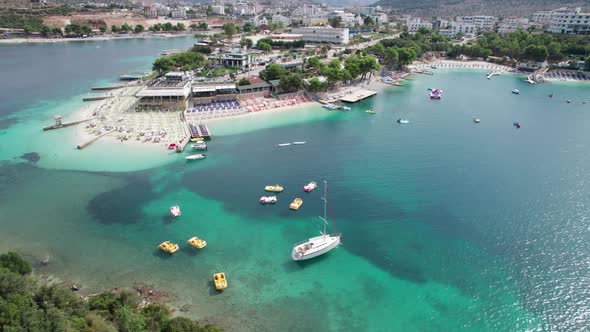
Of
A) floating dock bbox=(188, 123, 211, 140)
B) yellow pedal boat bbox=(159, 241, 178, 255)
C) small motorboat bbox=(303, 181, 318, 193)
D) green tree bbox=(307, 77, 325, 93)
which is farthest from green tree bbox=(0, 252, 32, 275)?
green tree bbox=(307, 77, 325, 93)

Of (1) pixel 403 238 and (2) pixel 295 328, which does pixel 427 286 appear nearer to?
(1) pixel 403 238

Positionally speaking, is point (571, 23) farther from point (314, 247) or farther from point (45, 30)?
point (45, 30)

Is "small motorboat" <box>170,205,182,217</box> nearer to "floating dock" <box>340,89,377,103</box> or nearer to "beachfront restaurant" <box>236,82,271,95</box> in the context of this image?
"beachfront restaurant" <box>236,82,271,95</box>

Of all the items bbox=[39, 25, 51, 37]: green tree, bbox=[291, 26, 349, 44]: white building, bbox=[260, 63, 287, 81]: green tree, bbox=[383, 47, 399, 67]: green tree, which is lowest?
bbox=[260, 63, 287, 81]: green tree

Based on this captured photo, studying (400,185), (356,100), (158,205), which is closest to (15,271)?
(158,205)

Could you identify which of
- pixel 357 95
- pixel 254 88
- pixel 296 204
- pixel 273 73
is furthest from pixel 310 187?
pixel 357 95

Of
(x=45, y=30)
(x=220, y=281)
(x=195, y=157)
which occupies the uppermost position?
(x=45, y=30)
